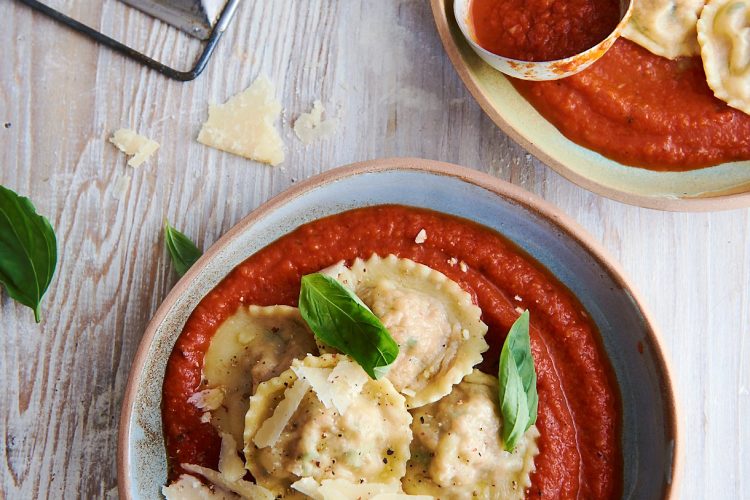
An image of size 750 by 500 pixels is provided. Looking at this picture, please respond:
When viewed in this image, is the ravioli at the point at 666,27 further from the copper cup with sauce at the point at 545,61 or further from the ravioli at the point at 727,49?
the copper cup with sauce at the point at 545,61

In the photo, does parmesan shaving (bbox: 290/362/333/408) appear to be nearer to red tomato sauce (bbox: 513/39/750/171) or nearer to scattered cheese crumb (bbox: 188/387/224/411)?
scattered cheese crumb (bbox: 188/387/224/411)

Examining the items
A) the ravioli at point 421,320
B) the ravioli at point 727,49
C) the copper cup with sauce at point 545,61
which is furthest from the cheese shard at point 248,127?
the ravioli at point 727,49

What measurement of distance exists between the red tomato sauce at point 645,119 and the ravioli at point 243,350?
1.63 meters

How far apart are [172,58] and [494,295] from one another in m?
2.05

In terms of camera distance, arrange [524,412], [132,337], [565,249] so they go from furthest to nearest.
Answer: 1. [132,337]
2. [565,249]
3. [524,412]

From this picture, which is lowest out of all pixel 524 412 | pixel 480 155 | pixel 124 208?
pixel 524 412

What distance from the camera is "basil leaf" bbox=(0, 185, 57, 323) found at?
3482mm

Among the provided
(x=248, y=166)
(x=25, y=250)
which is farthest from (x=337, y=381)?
(x=25, y=250)

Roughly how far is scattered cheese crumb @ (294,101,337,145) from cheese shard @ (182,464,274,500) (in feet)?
5.51

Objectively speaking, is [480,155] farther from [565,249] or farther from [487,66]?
[565,249]

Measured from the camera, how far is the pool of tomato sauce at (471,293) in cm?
342

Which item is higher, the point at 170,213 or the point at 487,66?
the point at 487,66

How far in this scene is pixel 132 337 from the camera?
372 cm

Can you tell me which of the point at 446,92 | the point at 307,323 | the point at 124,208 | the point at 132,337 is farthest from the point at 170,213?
the point at 446,92
